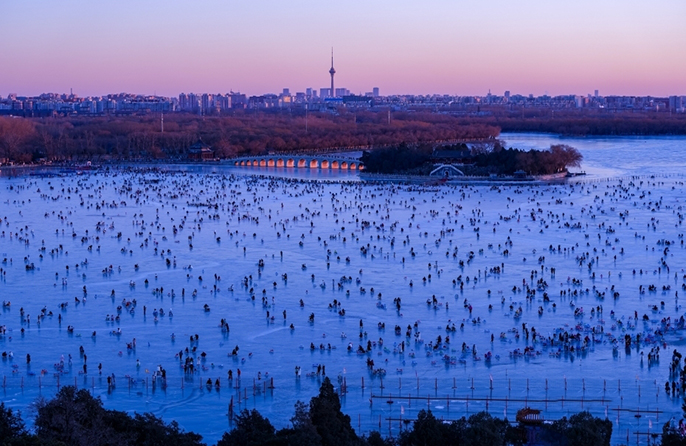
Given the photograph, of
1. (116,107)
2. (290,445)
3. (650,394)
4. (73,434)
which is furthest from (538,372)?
(116,107)

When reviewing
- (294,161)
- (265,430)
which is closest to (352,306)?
(265,430)

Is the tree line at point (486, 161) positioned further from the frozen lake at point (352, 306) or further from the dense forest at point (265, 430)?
the dense forest at point (265, 430)

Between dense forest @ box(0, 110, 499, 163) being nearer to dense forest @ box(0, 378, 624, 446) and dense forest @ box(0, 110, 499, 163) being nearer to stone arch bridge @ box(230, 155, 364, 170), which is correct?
stone arch bridge @ box(230, 155, 364, 170)

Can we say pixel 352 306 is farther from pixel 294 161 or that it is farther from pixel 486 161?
pixel 294 161

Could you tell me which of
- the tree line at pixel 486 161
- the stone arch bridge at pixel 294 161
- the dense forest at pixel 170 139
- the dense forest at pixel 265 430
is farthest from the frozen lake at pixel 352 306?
the dense forest at pixel 170 139

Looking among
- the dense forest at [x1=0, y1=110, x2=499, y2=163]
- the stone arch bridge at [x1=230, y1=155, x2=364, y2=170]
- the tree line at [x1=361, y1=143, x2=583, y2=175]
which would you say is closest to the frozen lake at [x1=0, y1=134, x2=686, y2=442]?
the tree line at [x1=361, y1=143, x2=583, y2=175]

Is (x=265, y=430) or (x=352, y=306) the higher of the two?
(x=265, y=430)
